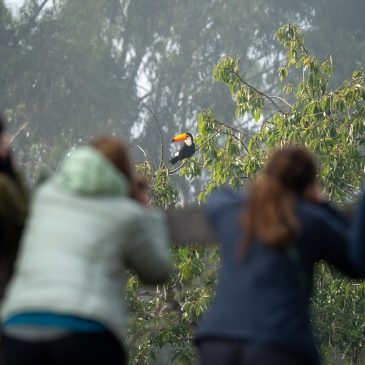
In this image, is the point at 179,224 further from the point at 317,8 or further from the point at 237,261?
the point at 317,8

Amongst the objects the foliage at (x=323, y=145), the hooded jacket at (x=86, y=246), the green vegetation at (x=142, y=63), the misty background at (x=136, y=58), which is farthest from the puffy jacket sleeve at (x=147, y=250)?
the misty background at (x=136, y=58)

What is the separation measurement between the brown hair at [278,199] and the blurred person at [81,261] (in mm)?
258

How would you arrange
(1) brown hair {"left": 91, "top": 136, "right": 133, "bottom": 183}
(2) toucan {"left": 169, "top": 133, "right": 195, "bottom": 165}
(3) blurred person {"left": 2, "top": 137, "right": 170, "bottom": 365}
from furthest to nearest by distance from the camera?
(2) toucan {"left": 169, "top": 133, "right": 195, "bottom": 165} < (1) brown hair {"left": 91, "top": 136, "right": 133, "bottom": 183} < (3) blurred person {"left": 2, "top": 137, "right": 170, "bottom": 365}

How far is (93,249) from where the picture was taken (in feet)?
11.7

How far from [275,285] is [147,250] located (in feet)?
1.13

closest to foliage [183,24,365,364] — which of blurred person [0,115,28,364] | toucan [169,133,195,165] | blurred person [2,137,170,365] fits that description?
toucan [169,133,195,165]

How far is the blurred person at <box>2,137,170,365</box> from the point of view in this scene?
3465 mm

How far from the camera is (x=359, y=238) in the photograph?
3.60m

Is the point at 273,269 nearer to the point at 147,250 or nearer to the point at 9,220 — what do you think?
the point at 147,250

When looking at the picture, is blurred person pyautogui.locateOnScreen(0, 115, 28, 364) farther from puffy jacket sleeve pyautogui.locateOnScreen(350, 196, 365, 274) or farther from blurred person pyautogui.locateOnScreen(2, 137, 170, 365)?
puffy jacket sleeve pyautogui.locateOnScreen(350, 196, 365, 274)

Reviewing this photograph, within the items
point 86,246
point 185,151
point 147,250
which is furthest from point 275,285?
point 185,151

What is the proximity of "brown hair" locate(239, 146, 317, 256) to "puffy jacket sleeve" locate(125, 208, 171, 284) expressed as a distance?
0.22 meters

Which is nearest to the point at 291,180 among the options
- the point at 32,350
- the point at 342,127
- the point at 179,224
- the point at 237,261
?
the point at 237,261

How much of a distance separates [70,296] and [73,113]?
44294mm
